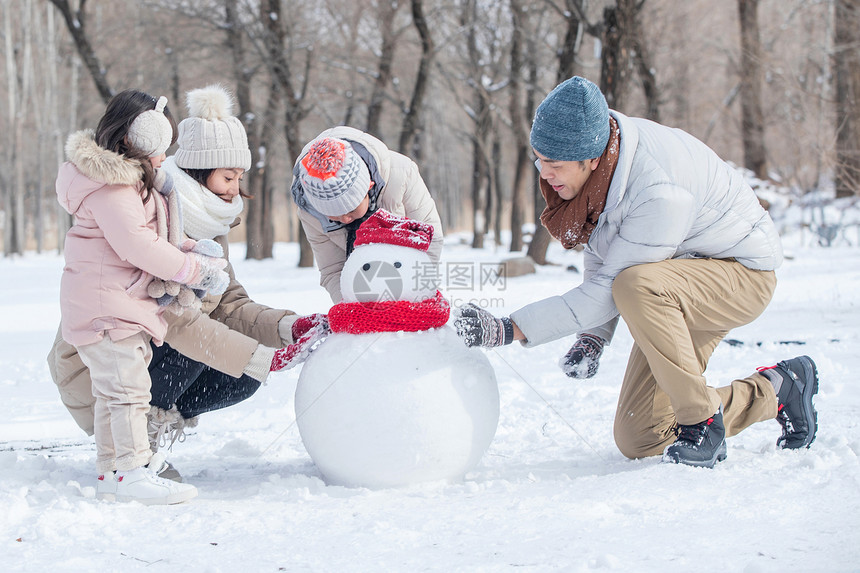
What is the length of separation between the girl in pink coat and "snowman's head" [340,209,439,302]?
2.06ft

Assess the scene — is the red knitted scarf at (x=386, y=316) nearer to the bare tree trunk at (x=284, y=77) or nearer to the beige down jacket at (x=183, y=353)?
the beige down jacket at (x=183, y=353)

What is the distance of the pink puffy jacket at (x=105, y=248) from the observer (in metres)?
2.62

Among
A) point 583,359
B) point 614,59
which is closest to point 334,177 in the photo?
point 583,359

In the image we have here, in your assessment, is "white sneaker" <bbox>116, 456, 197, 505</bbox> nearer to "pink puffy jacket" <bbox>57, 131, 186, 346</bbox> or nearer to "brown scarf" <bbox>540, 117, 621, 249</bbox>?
"pink puffy jacket" <bbox>57, 131, 186, 346</bbox>

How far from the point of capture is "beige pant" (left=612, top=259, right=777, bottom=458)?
2.71 meters

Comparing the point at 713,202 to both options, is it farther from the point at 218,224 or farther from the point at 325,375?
the point at 218,224

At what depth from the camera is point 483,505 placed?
2.36 m

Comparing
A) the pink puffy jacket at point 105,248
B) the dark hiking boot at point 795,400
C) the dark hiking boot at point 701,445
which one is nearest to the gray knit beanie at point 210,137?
the pink puffy jacket at point 105,248

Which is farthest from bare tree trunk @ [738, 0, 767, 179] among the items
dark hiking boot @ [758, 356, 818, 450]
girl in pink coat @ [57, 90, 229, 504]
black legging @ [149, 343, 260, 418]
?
girl in pink coat @ [57, 90, 229, 504]

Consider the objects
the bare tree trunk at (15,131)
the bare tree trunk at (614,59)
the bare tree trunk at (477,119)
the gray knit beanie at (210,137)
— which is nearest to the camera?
the gray knit beanie at (210,137)

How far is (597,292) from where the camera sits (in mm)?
2820

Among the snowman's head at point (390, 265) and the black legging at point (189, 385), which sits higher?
the snowman's head at point (390, 265)

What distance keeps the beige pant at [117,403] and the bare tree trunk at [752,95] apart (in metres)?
15.1

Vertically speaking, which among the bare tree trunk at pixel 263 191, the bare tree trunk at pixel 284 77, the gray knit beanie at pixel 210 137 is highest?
the bare tree trunk at pixel 284 77
